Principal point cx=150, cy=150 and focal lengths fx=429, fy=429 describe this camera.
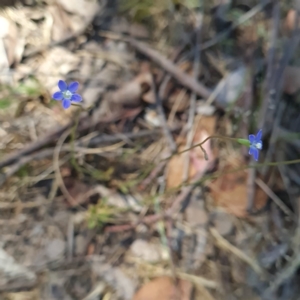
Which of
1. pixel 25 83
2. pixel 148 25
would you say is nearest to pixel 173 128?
pixel 148 25

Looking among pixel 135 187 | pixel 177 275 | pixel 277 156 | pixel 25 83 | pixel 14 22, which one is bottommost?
pixel 177 275

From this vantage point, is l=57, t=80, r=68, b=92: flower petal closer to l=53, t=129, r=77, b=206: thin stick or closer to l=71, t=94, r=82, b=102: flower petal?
l=71, t=94, r=82, b=102: flower petal

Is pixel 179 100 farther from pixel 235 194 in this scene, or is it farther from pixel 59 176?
pixel 59 176

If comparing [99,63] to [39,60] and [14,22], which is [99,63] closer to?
[39,60]

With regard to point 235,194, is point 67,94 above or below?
above

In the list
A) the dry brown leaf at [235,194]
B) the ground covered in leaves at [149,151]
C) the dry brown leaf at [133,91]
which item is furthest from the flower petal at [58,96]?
the dry brown leaf at [235,194]

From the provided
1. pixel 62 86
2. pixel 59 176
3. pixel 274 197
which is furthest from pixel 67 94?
pixel 274 197
